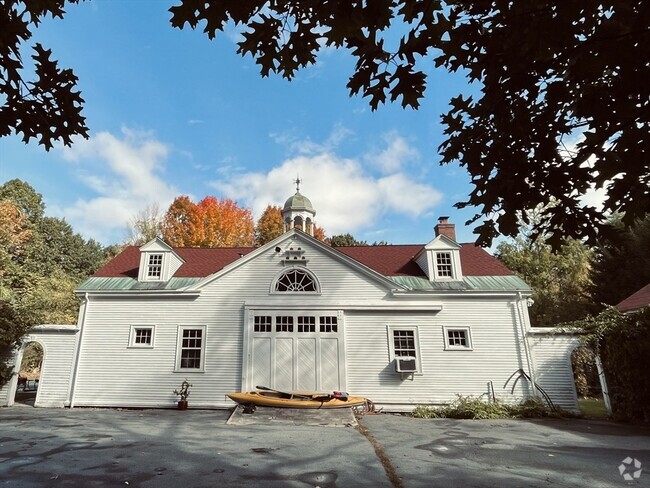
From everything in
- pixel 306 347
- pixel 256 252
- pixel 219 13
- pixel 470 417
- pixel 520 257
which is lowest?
pixel 470 417

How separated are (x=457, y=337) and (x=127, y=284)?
41.7 ft

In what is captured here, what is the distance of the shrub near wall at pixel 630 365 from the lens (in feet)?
34.2

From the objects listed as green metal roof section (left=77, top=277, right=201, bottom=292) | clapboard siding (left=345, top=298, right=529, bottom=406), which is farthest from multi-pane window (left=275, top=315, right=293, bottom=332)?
green metal roof section (left=77, top=277, right=201, bottom=292)

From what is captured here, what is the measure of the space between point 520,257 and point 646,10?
33.9 m

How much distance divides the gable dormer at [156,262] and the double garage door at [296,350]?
4265mm

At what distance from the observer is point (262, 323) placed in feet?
44.4

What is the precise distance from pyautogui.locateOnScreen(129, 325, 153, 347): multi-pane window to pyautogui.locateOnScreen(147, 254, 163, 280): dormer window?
2068mm

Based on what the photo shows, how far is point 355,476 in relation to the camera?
5.38m

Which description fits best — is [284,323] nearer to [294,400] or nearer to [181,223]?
[294,400]

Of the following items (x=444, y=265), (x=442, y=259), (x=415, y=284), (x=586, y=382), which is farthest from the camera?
(x=586, y=382)

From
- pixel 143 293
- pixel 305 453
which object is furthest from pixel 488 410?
pixel 143 293

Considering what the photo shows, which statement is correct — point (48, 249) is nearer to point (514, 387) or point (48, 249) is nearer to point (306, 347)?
point (306, 347)

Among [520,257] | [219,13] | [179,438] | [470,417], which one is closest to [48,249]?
[179,438]

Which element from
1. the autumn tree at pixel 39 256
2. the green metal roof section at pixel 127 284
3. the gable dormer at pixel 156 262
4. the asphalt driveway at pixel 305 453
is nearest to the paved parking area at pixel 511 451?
the asphalt driveway at pixel 305 453
